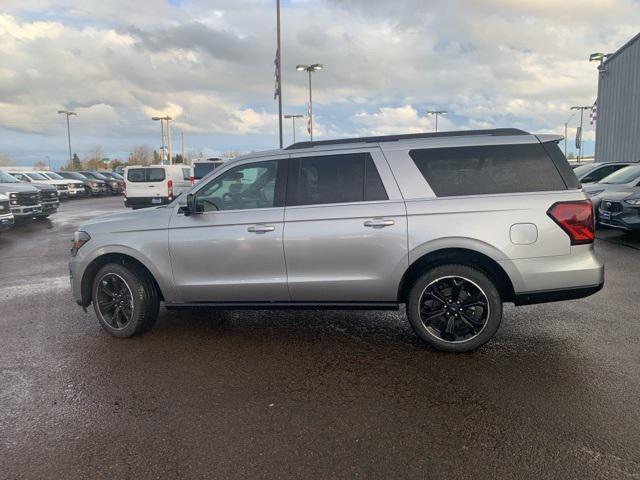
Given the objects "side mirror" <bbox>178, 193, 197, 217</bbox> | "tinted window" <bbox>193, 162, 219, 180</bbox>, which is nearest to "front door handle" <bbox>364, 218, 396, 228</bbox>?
"side mirror" <bbox>178, 193, 197, 217</bbox>

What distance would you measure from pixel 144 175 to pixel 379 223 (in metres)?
17.0

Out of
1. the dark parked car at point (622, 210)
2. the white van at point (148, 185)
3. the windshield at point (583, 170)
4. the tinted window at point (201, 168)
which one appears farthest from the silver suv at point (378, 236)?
the tinted window at point (201, 168)

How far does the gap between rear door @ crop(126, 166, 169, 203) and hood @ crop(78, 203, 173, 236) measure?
1461 cm

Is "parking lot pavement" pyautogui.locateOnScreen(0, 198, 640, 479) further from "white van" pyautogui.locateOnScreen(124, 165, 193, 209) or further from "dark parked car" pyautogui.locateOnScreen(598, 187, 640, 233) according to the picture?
"white van" pyautogui.locateOnScreen(124, 165, 193, 209)

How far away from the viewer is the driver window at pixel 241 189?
4.64 m

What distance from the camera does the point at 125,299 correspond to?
489 cm

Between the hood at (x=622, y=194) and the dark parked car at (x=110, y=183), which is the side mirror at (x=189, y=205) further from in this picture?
the dark parked car at (x=110, y=183)

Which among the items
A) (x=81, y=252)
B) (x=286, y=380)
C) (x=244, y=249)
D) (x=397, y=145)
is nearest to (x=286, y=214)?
(x=244, y=249)

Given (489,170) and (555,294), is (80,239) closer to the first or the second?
(489,170)

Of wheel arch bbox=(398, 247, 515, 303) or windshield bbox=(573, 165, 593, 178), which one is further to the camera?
windshield bbox=(573, 165, 593, 178)

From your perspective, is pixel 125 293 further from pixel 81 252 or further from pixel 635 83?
pixel 635 83

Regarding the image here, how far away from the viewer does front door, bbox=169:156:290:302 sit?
4.49 m

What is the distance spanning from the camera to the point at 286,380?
384cm

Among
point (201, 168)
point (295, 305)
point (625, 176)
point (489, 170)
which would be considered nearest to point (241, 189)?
point (295, 305)
